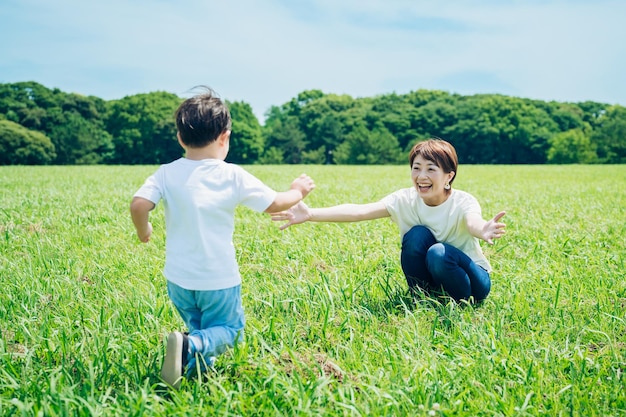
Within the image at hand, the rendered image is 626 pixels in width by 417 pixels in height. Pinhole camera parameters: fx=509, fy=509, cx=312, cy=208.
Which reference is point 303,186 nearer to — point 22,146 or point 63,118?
point 22,146

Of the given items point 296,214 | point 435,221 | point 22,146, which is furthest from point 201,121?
point 22,146

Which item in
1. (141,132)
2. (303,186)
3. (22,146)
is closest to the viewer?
(303,186)

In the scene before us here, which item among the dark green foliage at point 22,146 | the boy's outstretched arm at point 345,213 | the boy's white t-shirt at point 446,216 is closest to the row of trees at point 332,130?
the dark green foliage at point 22,146

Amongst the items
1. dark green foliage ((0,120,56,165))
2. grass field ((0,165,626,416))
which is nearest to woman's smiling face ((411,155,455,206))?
grass field ((0,165,626,416))

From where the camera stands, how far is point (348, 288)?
3.86 metres

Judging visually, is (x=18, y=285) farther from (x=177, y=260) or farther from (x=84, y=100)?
(x=84, y=100)

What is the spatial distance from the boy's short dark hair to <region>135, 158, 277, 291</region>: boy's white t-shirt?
116 millimetres

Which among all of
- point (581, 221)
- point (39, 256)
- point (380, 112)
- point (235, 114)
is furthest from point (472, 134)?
point (39, 256)

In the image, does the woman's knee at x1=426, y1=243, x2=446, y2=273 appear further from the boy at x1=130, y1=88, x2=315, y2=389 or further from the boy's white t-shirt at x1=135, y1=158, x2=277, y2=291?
the boy's white t-shirt at x1=135, y1=158, x2=277, y2=291

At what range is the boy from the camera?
2.57 metres

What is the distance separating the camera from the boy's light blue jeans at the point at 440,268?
3.54 m

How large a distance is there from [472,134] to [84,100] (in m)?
52.3

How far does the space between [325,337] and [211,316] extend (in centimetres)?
77

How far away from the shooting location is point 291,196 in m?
2.75
